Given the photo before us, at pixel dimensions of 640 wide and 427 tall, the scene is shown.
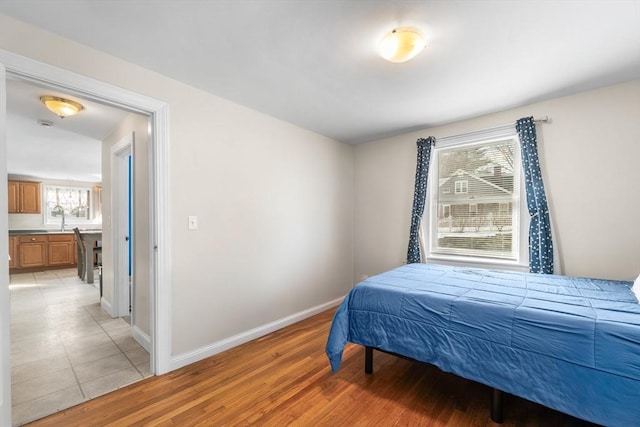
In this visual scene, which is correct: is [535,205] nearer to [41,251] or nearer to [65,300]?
[65,300]

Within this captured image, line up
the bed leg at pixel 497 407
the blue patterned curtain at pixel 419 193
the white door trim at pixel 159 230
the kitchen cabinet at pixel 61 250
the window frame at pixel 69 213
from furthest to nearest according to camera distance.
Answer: the window frame at pixel 69 213, the kitchen cabinet at pixel 61 250, the blue patterned curtain at pixel 419 193, the white door trim at pixel 159 230, the bed leg at pixel 497 407

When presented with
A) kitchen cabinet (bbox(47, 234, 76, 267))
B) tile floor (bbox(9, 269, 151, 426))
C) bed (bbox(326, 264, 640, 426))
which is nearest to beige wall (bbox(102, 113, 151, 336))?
tile floor (bbox(9, 269, 151, 426))

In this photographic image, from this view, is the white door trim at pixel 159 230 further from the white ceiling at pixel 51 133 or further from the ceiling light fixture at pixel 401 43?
the ceiling light fixture at pixel 401 43

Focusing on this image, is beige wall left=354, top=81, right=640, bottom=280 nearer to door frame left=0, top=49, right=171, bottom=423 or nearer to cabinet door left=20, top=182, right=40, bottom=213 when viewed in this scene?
door frame left=0, top=49, right=171, bottom=423

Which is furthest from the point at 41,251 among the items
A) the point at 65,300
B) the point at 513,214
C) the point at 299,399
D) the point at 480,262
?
the point at 513,214

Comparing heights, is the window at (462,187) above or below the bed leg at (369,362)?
above

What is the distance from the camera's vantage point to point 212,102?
2.52m

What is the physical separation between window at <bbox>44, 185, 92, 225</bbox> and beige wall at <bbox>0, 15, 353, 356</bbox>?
25.0 feet

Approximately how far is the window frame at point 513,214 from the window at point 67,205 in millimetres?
9176

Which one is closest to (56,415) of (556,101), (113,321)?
(113,321)

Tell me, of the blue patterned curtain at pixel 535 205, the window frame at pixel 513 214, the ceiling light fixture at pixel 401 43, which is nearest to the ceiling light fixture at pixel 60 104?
the ceiling light fixture at pixel 401 43

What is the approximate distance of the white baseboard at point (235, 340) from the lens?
7.50ft

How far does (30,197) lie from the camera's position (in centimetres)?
671

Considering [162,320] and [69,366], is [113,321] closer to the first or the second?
[69,366]
